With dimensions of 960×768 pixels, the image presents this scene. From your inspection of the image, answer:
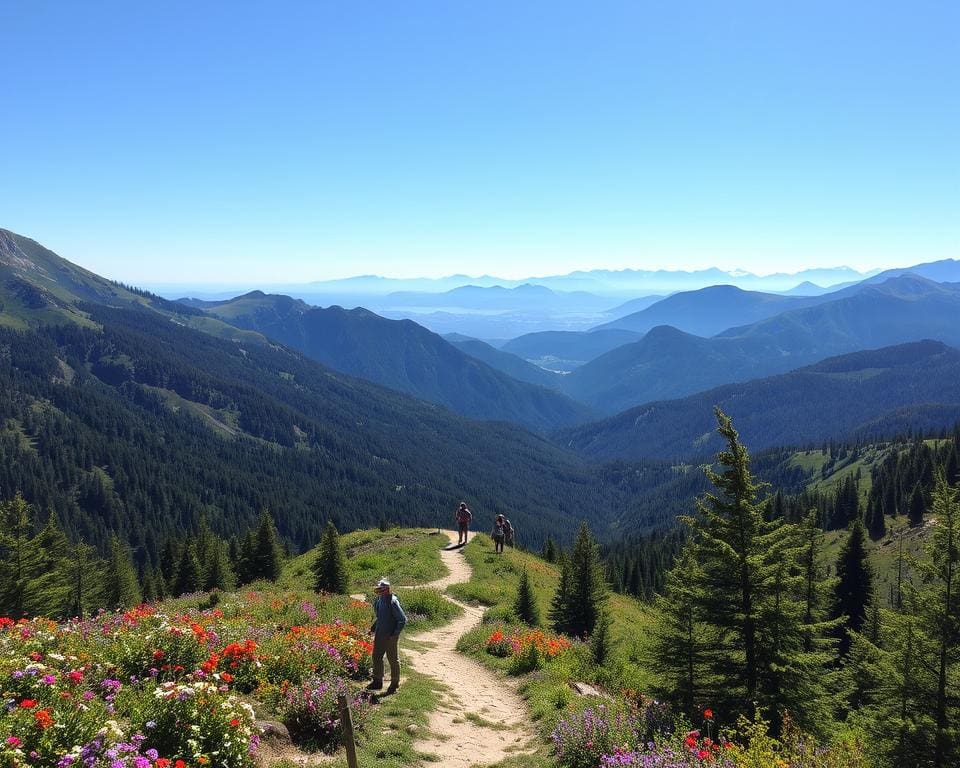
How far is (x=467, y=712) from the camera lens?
1419cm

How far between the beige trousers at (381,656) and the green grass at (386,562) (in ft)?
44.6

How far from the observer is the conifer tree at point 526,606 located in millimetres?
25281

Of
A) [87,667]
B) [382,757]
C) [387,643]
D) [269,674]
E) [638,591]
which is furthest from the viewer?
[638,591]

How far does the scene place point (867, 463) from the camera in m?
183

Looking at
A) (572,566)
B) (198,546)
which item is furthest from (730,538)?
(198,546)

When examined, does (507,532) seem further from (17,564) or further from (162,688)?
(162,688)

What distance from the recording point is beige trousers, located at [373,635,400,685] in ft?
45.6

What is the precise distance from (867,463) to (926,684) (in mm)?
210918

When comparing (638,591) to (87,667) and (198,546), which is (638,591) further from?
(87,667)

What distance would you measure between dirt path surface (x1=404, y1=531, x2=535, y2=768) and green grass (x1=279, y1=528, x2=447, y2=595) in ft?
30.1

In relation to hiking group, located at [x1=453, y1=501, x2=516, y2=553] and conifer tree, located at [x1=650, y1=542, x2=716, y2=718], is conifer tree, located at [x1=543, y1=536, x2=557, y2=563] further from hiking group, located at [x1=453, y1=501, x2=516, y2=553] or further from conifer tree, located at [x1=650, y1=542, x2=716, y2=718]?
conifer tree, located at [x1=650, y1=542, x2=716, y2=718]

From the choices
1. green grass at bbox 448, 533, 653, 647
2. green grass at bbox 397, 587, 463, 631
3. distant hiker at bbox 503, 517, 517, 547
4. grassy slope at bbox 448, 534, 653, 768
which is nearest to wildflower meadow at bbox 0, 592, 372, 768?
grassy slope at bbox 448, 534, 653, 768

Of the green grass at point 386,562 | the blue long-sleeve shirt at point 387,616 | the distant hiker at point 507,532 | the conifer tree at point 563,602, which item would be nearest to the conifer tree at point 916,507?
the distant hiker at point 507,532

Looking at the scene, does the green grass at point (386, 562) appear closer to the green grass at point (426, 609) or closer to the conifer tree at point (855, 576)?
the green grass at point (426, 609)
